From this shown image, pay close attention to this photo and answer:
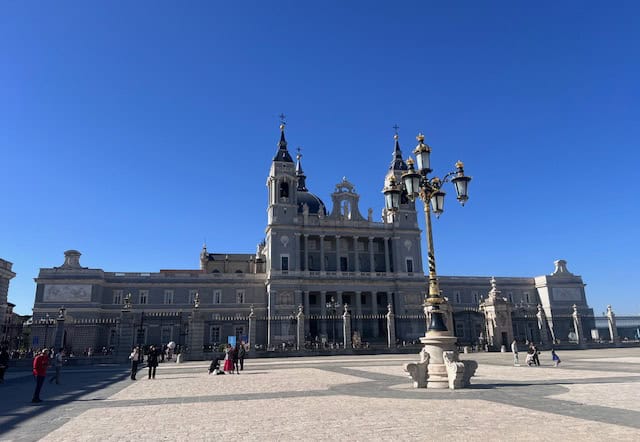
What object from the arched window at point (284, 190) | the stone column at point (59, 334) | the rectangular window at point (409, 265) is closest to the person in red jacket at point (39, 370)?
the stone column at point (59, 334)

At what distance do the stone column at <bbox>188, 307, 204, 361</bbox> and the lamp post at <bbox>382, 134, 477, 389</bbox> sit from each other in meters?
22.6

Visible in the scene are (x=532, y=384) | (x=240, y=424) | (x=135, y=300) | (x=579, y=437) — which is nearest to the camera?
(x=579, y=437)

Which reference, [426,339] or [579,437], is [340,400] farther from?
[579,437]

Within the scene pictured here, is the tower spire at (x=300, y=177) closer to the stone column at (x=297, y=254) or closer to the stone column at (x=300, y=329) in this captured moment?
the stone column at (x=297, y=254)

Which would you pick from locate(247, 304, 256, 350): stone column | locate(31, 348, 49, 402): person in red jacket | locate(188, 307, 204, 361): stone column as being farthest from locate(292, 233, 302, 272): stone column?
locate(31, 348, 49, 402): person in red jacket

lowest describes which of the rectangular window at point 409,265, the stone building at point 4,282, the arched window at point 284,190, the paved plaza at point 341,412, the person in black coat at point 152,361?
the paved plaza at point 341,412

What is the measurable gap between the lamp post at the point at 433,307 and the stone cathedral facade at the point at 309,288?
36912 millimetres

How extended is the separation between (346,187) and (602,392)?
5487cm

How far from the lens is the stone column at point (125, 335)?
32.8m

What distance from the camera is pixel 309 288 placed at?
60125 millimetres

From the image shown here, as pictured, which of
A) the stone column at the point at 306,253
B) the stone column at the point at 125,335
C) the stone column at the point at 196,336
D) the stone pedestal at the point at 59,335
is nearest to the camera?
the stone pedestal at the point at 59,335

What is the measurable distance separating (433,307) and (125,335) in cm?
2654

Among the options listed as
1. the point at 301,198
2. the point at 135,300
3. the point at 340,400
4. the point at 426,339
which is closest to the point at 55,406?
the point at 340,400

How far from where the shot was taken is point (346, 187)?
66.3 meters
